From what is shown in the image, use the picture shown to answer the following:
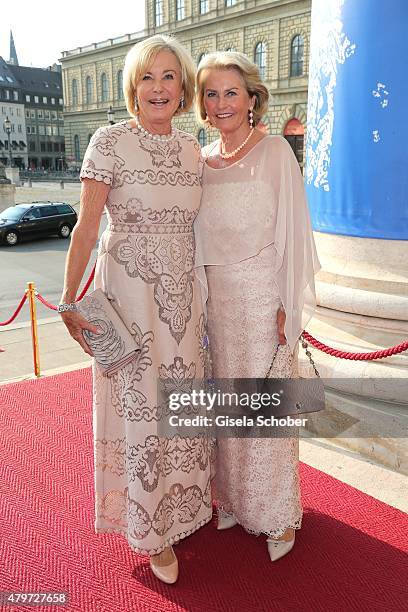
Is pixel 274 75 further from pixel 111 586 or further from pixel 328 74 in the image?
pixel 111 586

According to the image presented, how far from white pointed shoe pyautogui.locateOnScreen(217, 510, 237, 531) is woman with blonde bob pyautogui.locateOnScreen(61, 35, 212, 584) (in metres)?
0.36

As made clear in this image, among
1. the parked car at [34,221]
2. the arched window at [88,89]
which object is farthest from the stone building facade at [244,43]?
the parked car at [34,221]

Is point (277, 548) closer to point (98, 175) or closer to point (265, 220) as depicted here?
point (265, 220)

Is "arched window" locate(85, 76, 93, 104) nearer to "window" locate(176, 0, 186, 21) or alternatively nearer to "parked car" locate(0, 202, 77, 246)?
"window" locate(176, 0, 186, 21)

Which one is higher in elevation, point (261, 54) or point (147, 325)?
point (261, 54)

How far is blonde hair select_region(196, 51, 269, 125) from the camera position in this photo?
248 cm

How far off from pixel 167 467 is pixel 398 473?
1.75 metres

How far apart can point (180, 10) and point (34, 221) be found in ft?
106

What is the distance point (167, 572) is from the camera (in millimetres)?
2625

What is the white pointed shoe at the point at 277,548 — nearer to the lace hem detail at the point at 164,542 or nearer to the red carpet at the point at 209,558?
the red carpet at the point at 209,558

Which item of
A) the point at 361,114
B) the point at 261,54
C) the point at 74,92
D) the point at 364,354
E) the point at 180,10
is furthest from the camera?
the point at 74,92

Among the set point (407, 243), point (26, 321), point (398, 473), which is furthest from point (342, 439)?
point (26, 321)

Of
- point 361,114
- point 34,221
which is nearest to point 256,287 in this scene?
point 361,114

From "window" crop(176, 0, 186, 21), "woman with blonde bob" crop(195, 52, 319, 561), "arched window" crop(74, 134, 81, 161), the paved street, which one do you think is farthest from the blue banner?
"arched window" crop(74, 134, 81, 161)
